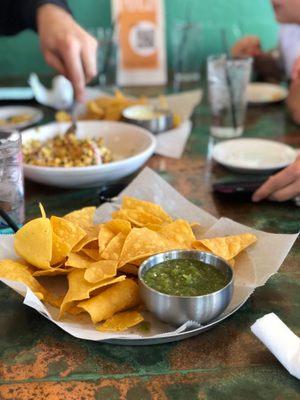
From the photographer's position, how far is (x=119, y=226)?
49.2 inches

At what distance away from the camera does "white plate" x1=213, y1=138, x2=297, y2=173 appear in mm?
1828

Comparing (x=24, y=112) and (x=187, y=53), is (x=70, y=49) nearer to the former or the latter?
(x=24, y=112)

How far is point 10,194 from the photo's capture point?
4.50 ft

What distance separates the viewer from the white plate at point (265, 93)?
260cm

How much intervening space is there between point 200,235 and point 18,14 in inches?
65.1

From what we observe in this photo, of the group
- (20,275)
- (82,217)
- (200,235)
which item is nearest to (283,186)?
(200,235)

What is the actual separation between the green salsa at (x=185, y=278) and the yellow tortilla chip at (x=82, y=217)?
0.27 m

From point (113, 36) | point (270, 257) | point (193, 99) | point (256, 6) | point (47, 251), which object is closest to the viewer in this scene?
point (47, 251)

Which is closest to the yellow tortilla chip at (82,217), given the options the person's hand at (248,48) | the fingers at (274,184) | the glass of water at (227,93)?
the fingers at (274,184)

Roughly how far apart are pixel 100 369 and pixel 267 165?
1.05 meters

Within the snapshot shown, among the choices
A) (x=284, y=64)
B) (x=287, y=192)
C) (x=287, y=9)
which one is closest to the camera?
(x=287, y=192)

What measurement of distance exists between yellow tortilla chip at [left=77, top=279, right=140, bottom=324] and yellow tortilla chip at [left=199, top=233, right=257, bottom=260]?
0.61ft

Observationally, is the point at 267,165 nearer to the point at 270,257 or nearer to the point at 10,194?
the point at 270,257

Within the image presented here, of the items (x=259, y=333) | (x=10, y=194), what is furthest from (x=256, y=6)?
(x=259, y=333)
